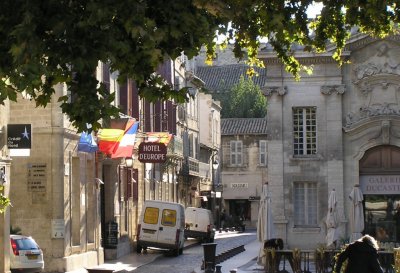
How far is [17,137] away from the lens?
27750 mm

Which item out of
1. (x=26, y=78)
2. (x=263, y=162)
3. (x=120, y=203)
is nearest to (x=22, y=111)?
(x=120, y=203)

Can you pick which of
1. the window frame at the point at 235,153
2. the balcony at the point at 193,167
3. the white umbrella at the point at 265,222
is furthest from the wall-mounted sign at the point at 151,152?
the window frame at the point at 235,153

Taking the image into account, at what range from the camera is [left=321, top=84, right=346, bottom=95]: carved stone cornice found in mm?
36531

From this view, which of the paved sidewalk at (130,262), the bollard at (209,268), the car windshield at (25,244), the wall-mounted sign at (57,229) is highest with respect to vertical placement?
the wall-mounted sign at (57,229)

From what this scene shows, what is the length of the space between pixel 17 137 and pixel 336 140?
43.3ft

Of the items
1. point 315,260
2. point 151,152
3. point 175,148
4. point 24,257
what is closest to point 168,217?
point 151,152

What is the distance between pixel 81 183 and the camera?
3394cm

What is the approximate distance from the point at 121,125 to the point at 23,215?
469 cm

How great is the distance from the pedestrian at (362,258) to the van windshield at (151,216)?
25.5 meters

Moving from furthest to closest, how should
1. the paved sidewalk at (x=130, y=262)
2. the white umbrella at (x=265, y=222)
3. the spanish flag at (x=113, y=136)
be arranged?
the spanish flag at (x=113, y=136) < the paved sidewalk at (x=130, y=262) < the white umbrella at (x=265, y=222)

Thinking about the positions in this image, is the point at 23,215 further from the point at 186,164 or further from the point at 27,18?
the point at 186,164

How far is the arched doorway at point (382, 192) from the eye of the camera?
35906 millimetres

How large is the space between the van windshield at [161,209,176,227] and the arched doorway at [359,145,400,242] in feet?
25.9

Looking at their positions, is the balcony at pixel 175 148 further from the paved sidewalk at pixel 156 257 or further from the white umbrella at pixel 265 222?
the white umbrella at pixel 265 222
